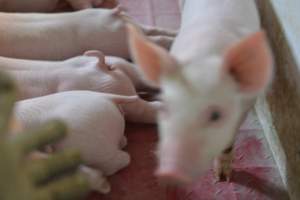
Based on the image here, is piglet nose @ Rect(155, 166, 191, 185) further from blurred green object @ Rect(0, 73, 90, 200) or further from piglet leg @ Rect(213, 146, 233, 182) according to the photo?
piglet leg @ Rect(213, 146, 233, 182)

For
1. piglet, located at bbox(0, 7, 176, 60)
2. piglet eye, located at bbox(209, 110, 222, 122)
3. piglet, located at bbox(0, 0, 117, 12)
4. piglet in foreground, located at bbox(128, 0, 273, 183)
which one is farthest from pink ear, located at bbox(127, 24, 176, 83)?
piglet, located at bbox(0, 0, 117, 12)

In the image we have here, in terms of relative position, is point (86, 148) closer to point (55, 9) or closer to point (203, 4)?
point (203, 4)

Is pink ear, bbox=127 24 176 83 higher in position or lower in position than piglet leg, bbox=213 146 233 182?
higher

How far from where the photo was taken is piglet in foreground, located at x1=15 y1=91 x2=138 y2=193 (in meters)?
1.44

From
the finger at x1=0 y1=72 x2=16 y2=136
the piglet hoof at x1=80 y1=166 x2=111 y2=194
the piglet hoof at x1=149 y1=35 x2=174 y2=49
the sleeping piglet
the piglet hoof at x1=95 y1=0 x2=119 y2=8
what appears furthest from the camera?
the piglet hoof at x1=95 y1=0 x2=119 y2=8

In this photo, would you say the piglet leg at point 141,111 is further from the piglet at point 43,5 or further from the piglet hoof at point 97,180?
the piglet at point 43,5

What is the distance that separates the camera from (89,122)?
4.78 ft

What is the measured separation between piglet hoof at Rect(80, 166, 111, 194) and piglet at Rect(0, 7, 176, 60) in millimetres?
528

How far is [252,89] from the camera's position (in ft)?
3.15

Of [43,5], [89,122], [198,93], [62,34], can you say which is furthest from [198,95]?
[43,5]

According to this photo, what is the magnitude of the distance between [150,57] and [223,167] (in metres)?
0.65

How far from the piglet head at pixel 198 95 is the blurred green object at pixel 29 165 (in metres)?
0.24

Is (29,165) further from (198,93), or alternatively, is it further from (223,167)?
(223,167)

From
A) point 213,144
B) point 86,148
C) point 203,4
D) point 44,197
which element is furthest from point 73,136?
point 44,197
